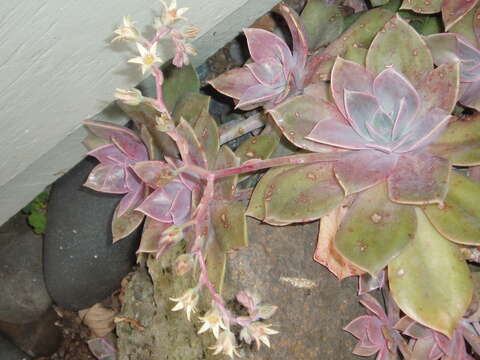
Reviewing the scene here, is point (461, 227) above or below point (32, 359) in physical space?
above

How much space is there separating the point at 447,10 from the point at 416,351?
0.73 m

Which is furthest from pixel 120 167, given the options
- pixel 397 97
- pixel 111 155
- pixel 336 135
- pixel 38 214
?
pixel 38 214

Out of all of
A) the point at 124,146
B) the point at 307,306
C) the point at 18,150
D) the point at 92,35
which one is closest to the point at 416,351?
the point at 307,306

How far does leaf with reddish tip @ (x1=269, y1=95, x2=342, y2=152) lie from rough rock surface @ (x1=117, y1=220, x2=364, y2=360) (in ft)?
0.84

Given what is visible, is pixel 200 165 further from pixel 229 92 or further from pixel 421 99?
pixel 421 99

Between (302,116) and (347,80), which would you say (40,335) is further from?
(347,80)

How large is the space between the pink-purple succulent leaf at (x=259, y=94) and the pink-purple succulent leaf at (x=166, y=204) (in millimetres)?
231

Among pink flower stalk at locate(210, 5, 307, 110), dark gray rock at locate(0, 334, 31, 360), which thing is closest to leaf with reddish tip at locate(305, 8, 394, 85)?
pink flower stalk at locate(210, 5, 307, 110)

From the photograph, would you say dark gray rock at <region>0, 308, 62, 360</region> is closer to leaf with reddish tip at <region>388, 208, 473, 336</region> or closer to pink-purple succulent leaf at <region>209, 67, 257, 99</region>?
pink-purple succulent leaf at <region>209, 67, 257, 99</region>

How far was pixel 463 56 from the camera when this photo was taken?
3.68 ft

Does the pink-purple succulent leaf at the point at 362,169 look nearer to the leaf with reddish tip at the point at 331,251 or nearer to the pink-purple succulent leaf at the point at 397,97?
the pink-purple succulent leaf at the point at 397,97

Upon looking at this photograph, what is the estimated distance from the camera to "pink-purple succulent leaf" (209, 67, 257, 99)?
124 cm

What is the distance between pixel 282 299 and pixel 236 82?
19.3 inches

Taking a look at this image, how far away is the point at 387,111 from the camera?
3.41ft
